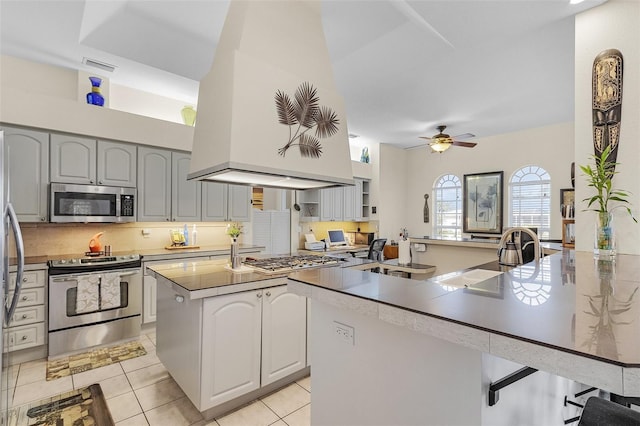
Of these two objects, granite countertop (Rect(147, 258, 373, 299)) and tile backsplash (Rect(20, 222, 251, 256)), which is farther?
tile backsplash (Rect(20, 222, 251, 256))

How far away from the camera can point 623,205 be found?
6.89 feet

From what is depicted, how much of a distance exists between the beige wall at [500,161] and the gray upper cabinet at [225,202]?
4137 mm

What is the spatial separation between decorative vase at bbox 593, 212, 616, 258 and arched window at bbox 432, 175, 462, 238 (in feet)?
15.5

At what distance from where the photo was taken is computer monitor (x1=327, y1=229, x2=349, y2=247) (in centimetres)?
625

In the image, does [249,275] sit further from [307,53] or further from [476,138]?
[476,138]

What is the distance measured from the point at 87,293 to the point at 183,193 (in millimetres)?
1615

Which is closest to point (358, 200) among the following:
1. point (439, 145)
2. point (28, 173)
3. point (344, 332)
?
point (439, 145)

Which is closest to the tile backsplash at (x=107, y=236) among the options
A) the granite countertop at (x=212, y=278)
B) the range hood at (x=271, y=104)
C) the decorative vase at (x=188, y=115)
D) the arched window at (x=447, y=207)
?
the decorative vase at (x=188, y=115)

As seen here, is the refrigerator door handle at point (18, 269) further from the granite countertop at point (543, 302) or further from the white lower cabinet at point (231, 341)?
the granite countertop at point (543, 302)

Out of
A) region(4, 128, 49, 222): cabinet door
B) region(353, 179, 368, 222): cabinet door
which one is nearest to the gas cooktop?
region(4, 128, 49, 222): cabinet door

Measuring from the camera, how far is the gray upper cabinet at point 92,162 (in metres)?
3.32

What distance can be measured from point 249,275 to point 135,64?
9.47ft

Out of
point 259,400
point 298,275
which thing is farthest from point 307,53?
point 259,400

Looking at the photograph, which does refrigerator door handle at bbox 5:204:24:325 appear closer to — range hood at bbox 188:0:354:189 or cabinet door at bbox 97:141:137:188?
range hood at bbox 188:0:354:189
